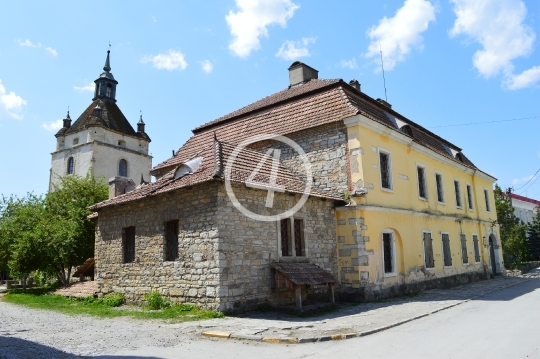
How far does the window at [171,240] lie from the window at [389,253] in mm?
7269

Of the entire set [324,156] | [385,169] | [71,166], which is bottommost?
[385,169]

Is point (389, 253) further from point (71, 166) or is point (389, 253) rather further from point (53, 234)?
point (71, 166)

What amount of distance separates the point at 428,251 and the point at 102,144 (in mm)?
35142

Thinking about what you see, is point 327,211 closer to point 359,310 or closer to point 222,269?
point 359,310

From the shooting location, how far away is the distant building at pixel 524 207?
45506mm

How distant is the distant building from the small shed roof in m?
41.1

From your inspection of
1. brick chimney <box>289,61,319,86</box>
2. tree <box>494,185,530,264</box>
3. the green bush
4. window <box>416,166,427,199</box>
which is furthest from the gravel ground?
tree <box>494,185,530,264</box>

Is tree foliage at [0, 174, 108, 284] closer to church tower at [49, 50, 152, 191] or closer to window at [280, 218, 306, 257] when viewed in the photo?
window at [280, 218, 306, 257]

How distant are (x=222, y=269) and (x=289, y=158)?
6.45 m

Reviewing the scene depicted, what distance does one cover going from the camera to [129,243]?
1382 cm

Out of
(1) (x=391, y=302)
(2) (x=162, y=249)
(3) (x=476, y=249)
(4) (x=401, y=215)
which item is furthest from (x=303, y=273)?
(3) (x=476, y=249)

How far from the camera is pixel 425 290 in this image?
16.4m

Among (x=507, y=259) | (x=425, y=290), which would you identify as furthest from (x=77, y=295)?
(x=507, y=259)

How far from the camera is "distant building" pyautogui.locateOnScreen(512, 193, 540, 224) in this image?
1792 inches
